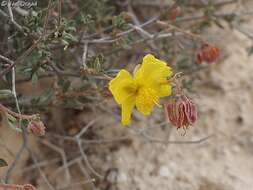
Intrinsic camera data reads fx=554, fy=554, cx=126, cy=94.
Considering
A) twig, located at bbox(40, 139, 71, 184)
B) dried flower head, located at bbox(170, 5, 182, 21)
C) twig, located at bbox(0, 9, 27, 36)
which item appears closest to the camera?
twig, located at bbox(0, 9, 27, 36)

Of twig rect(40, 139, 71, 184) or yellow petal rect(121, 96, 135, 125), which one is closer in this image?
yellow petal rect(121, 96, 135, 125)

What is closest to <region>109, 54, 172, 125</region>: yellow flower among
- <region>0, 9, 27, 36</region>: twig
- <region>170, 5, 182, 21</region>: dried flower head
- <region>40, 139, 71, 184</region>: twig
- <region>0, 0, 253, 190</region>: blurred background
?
<region>0, 0, 253, 190</region>: blurred background

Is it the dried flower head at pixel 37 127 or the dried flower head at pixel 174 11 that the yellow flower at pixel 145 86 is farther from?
the dried flower head at pixel 174 11

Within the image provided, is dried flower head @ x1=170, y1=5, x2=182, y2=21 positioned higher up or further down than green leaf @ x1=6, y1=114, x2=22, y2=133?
higher up

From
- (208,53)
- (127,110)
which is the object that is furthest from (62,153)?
(208,53)

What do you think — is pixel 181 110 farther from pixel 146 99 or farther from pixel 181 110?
pixel 146 99

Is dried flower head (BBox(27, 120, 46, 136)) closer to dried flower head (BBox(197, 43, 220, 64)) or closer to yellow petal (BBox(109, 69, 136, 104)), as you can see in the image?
yellow petal (BBox(109, 69, 136, 104))
